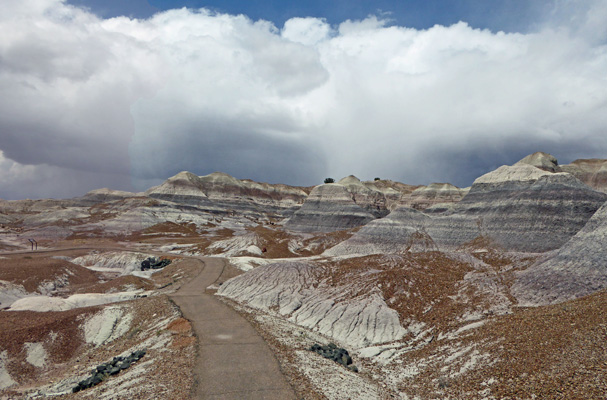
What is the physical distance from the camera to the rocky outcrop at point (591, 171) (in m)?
113

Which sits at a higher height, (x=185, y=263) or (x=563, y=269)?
(x=563, y=269)

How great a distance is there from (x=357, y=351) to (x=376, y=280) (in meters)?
10.1

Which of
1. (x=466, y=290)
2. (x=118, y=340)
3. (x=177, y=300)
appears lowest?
(x=118, y=340)

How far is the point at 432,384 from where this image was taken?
A: 20078mm

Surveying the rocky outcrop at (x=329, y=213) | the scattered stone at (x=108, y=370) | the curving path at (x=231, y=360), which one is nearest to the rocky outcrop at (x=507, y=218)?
the rocky outcrop at (x=329, y=213)

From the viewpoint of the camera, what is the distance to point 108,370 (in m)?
19.9

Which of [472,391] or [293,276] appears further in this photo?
[293,276]

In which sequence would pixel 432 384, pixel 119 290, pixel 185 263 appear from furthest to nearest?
pixel 185 263, pixel 119 290, pixel 432 384

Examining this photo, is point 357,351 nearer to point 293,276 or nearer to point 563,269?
point 293,276

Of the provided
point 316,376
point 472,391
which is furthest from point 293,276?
point 472,391

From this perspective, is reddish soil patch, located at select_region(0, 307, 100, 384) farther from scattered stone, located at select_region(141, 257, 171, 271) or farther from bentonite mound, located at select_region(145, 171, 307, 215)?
bentonite mound, located at select_region(145, 171, 307, 215)

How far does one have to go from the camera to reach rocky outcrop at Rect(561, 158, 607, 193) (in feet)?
370

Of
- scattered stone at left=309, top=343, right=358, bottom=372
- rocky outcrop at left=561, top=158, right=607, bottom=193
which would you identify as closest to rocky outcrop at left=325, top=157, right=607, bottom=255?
scattered stone at left=309, top=343, right=358, bottom=372

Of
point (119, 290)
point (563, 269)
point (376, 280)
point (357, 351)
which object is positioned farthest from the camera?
point (119, 290)
